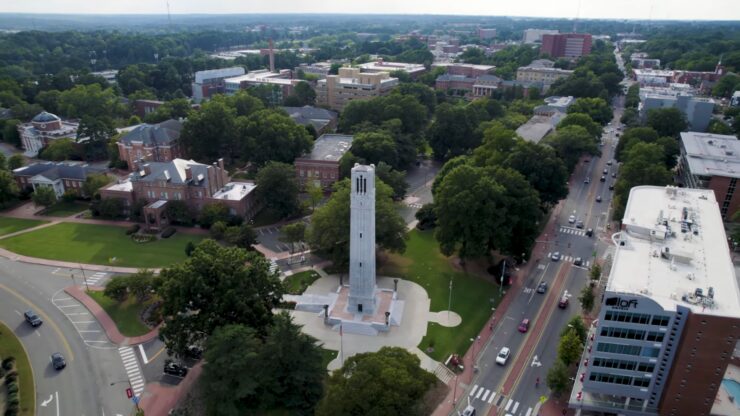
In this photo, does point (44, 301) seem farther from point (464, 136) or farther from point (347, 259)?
point (464, 136)

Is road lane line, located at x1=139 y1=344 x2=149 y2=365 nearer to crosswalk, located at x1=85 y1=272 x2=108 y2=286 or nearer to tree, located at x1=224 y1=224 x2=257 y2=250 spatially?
crosswalk, located at x1=85 y1=272 x2=108 y2=286

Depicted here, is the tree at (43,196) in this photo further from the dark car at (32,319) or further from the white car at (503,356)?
the white car at (503,356)

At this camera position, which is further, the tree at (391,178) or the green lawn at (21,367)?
the tree at (391,178)

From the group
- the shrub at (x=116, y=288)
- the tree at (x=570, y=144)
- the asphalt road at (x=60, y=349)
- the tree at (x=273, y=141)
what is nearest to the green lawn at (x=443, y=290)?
the asphalt road at (x=60, y=349)

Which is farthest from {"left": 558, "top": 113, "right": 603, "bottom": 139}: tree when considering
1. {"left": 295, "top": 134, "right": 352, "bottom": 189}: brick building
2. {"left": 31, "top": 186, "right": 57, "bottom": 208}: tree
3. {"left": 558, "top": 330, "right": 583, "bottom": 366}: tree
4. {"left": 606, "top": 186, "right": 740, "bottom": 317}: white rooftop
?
{"left": 31, "top": 186, "right": 57, "bottom": 208}: tree

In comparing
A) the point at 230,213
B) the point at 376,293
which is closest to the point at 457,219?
the point at 376,293

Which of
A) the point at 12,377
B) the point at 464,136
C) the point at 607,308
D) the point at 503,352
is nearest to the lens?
the point at 607,308
